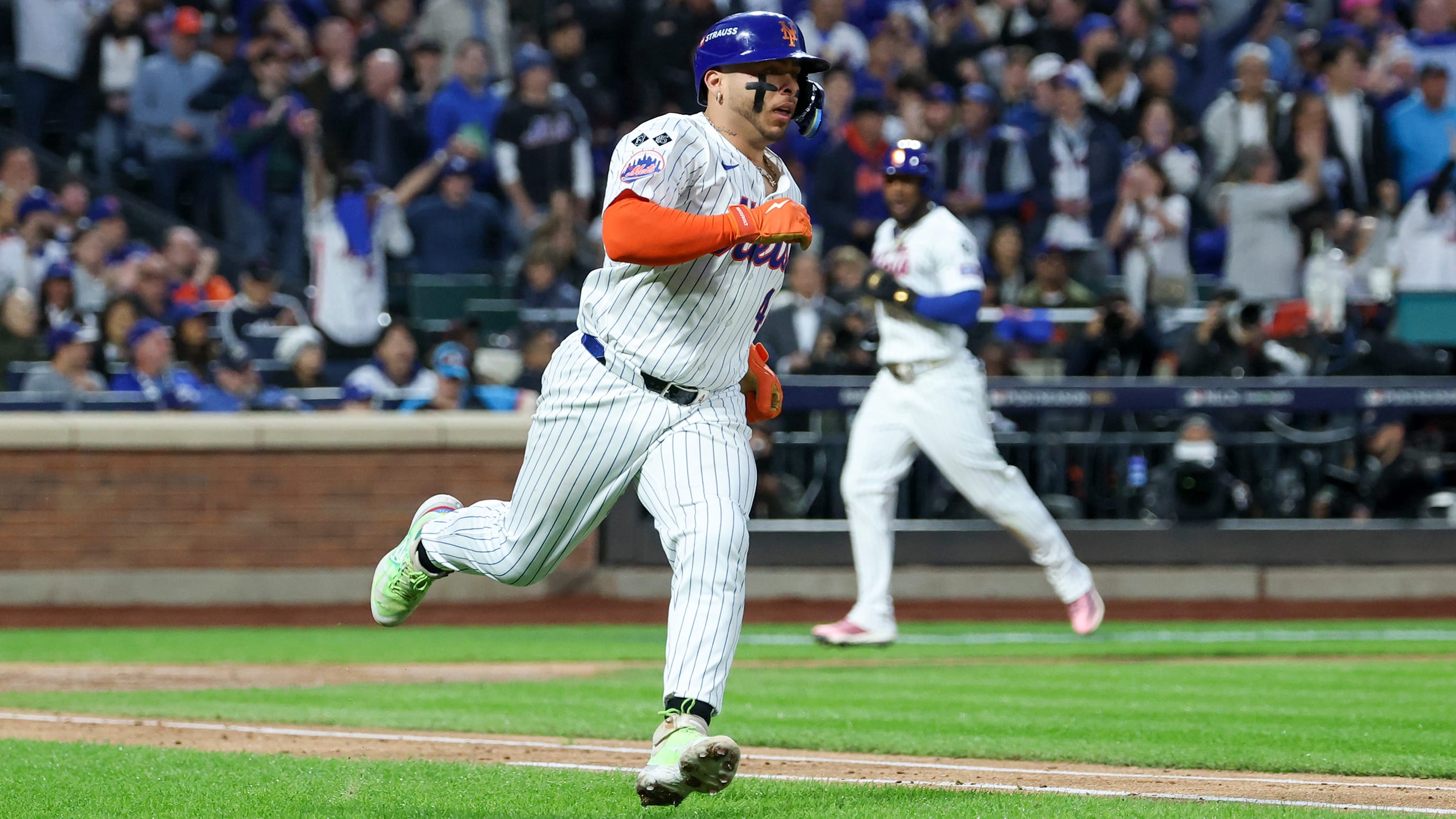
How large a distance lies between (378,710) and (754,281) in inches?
121

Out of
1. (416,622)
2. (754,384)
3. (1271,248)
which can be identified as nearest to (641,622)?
(416,622)

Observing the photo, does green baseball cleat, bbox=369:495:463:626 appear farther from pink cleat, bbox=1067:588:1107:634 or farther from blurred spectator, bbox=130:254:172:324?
A: blurred spectator, bbox=130:254:172:324

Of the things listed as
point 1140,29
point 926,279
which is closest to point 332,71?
point 1140,29

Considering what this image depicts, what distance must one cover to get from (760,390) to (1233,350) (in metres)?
8.06

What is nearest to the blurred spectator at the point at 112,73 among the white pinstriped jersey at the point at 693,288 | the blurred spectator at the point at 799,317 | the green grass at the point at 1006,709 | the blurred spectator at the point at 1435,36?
the blurred spectator at the point at 799,317

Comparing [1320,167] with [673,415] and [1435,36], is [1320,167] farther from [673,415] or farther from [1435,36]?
[673,415]

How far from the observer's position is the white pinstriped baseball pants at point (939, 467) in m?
9.35

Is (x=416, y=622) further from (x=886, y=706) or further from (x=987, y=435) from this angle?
(x=886, y=706)

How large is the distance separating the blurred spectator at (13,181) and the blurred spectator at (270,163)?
1.65 metres

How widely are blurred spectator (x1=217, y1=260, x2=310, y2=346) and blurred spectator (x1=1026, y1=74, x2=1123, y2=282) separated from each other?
604 cm

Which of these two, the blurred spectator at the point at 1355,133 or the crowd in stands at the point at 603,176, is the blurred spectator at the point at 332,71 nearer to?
the crowd in stands at the point at 603,176

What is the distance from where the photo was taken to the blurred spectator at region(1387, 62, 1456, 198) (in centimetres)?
1521

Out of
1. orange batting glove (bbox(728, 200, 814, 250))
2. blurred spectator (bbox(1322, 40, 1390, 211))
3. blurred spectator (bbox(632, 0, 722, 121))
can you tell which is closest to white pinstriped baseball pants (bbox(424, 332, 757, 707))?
orange batting glove (bbox(728, 200, 814, 250))

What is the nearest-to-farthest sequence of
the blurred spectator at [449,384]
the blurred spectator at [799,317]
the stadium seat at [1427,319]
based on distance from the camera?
the stadium seat at [1427,319] → the blurred spectator at [449,384] → the blurred spectator at [799,317]
